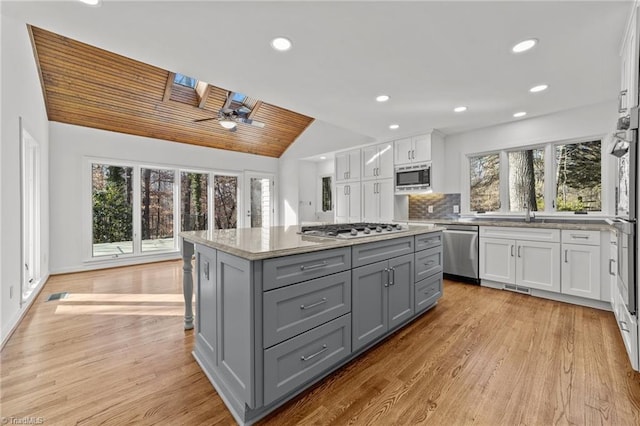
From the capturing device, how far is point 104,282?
3.99 metres

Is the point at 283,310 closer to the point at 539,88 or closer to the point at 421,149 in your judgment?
the point at 539,88

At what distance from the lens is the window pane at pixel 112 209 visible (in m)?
4.90

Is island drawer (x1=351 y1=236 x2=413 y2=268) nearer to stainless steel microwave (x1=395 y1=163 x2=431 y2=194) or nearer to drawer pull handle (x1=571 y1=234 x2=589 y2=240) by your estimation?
drawer pull handle (x1=571 y1=234 x2=589 y2=240)

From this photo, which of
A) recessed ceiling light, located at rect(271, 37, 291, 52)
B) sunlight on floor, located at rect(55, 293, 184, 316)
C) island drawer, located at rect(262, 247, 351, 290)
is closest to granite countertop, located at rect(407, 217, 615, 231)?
island drawer, located at rect(262, 247, 351, 290)

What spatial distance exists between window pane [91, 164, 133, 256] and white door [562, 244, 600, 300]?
669 cm

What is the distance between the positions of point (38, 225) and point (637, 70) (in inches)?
243

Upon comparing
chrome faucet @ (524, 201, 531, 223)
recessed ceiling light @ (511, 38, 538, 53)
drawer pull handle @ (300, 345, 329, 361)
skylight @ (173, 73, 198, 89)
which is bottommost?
drawer pull handle @ (300, 345, 329, 361)

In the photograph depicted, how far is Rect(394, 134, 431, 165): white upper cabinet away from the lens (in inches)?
176

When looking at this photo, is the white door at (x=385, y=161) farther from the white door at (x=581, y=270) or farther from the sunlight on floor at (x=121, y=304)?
the sunlight on floor at (x=121, y=304)

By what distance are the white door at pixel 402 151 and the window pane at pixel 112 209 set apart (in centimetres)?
490

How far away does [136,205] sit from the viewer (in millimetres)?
5273

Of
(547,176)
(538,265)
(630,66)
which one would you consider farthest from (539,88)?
(538,265)

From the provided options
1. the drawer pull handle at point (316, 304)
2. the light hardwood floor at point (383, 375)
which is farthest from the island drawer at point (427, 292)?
the drawer pull handle at point (316, 304)

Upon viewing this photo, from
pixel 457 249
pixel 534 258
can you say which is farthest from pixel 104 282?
pixel 534 258
